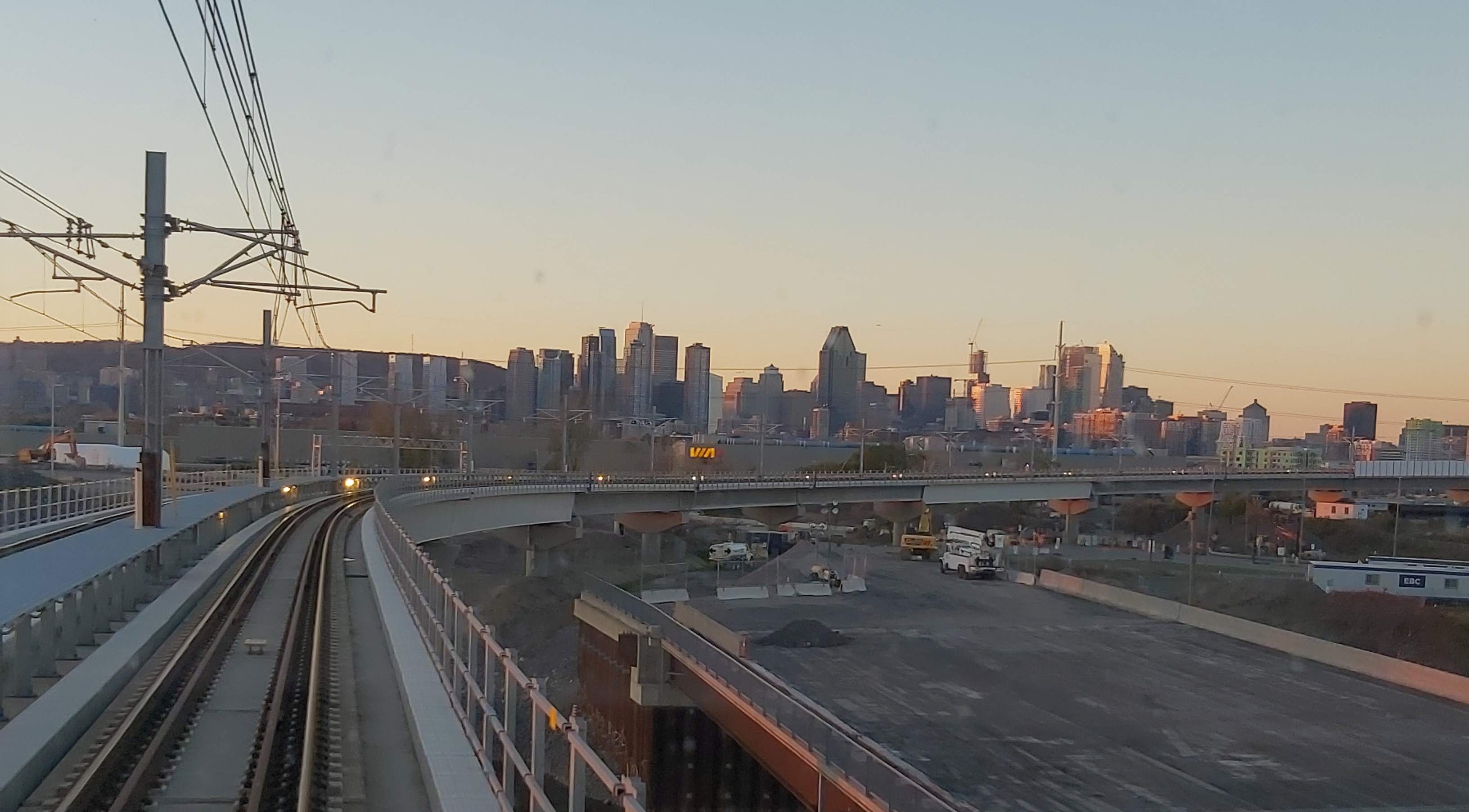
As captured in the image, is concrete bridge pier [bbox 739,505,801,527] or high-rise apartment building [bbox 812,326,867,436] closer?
concrete bridge pier [bbox 739,505,801,527]

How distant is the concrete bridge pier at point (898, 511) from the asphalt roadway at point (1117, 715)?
120 feet

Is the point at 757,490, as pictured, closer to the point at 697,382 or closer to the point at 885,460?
the point at 885,460

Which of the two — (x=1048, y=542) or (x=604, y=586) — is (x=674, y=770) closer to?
(x=604, y=586)

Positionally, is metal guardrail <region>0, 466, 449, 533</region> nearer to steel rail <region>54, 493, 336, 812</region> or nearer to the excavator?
the excavator

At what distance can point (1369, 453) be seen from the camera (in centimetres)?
14675

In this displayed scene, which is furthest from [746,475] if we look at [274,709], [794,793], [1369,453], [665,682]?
[1369,453]

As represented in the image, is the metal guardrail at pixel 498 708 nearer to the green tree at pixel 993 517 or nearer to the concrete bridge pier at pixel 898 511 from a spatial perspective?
the concrete bridge pier at pixel 898 511

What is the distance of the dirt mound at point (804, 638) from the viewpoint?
37.8 m

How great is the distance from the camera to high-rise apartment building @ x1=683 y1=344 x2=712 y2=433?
148 metres

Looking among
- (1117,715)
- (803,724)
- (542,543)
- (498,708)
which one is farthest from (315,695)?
(542,543)

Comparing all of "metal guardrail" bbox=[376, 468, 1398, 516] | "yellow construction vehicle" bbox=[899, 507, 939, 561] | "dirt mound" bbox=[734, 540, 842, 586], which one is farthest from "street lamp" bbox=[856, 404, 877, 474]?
"dirt mound" bbox=[734, 540, 842, 586]

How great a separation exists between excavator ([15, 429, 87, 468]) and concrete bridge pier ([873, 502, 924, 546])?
4967 centimetres

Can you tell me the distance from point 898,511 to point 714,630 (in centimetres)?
4675

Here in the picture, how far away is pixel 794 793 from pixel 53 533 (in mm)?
15984
